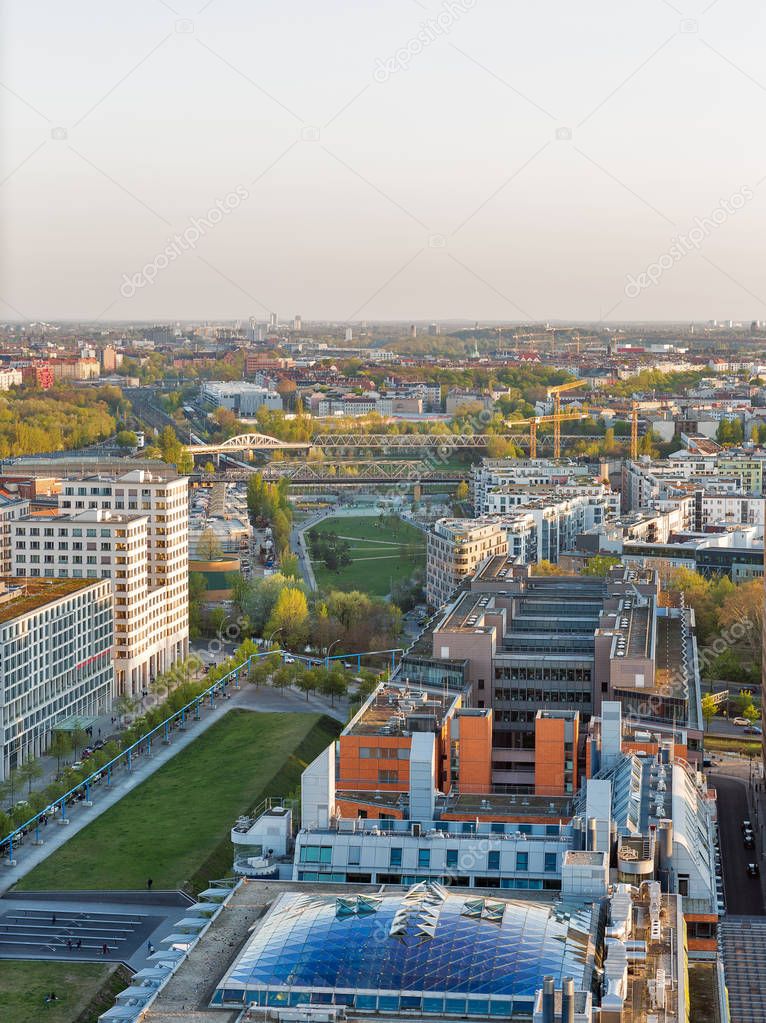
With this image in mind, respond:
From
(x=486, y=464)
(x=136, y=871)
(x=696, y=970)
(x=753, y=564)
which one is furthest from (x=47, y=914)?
(x=486, y=464)

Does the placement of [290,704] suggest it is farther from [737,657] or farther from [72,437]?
[72,437]

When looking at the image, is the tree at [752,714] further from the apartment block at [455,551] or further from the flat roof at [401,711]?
the apartment block at [455,551]

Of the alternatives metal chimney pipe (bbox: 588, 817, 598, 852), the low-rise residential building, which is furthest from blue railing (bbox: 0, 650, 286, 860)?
the low-rise residential building

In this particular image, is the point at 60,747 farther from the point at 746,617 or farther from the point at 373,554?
the point at 373,554

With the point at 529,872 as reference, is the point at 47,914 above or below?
below

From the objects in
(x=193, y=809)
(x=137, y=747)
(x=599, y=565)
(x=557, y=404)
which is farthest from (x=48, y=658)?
(x=557, y=404)

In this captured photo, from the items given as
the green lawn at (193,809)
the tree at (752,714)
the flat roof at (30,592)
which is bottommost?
the green lawn at (193,809)

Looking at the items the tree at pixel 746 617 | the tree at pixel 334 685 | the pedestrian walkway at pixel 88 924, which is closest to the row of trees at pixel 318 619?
the tree at pixel 334 685
